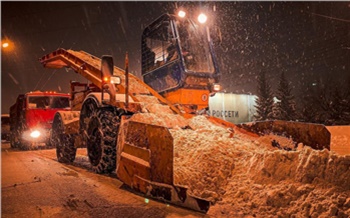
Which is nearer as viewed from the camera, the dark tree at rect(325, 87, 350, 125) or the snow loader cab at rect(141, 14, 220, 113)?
the snow loader cab at rect(141, 14, 220, 113)

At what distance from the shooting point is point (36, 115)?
1148 centimetres

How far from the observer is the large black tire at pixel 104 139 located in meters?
5.26

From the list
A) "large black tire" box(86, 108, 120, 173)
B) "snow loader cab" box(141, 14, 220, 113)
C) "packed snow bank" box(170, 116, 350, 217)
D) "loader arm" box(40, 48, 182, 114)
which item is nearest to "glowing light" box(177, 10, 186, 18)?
"snow loader cab" box(141, 14, 220, 113)

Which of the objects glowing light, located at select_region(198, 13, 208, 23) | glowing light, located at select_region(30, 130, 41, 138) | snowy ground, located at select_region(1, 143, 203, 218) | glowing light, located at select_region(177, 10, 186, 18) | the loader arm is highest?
glowing light, located at select_region(177, 10, 186, 18)

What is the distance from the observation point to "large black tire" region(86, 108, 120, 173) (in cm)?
526

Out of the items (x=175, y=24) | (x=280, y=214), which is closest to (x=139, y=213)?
(x=280, y=214)

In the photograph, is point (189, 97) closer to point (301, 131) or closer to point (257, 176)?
point (301, 131)

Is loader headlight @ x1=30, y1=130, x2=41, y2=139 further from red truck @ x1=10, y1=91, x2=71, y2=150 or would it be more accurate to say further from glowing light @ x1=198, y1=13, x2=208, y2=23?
glowing light @ x1=198, y1=13, x2=208, y2=23

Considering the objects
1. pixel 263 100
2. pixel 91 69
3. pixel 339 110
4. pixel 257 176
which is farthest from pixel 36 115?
pixel 263 100

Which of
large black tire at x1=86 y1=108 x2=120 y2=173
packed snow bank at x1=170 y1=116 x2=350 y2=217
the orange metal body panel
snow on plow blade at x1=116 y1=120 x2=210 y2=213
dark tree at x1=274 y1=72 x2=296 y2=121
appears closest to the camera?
packed snow bank at x1=170 y1=116 x2=350 y2=217

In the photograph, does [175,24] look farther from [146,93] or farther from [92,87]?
[92,87]

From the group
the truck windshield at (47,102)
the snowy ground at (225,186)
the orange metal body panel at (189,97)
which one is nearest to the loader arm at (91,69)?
the orange metal body panel at (189,97)

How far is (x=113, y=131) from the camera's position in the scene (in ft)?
17.3

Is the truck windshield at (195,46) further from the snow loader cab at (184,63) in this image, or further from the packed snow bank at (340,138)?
the packed snow bank at (340,138)
